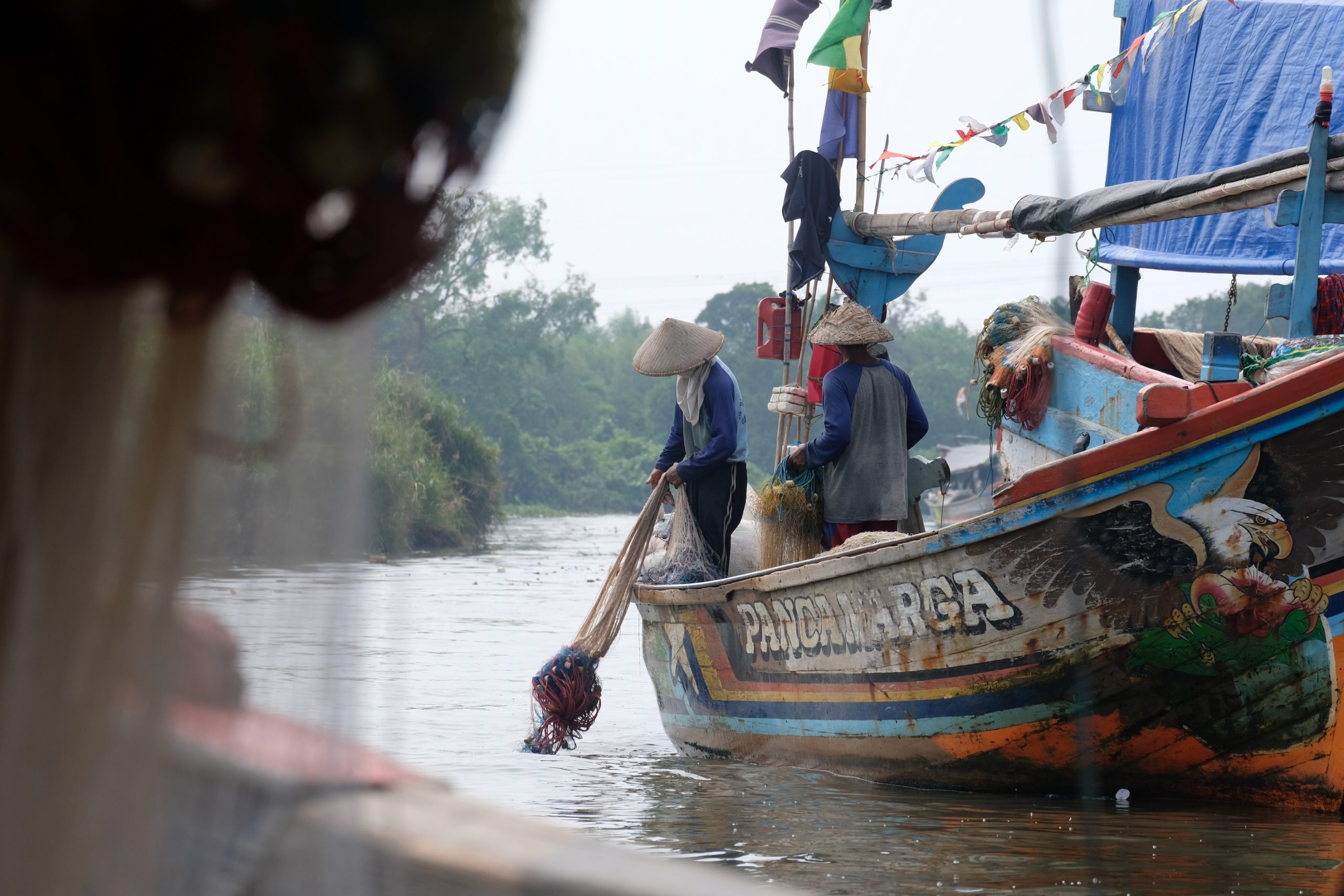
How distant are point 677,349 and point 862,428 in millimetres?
1031

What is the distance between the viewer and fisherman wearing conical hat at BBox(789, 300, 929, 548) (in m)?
6.15

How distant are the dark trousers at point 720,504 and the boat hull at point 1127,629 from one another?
90cm

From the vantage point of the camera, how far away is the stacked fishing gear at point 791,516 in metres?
6.43

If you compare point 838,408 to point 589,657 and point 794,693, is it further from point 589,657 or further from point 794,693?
point 589,657

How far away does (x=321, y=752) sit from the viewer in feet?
3.21

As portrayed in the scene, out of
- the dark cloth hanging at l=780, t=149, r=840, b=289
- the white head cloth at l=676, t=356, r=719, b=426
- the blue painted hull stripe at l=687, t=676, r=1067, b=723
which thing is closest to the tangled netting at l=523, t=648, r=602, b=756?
the blue painted hull stripe at l=687, t=676, r=1067, b=723

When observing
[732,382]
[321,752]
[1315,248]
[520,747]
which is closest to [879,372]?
[732,382]

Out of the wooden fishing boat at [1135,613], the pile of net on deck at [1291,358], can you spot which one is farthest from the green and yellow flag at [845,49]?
the pile of net on deck at [1291,358]

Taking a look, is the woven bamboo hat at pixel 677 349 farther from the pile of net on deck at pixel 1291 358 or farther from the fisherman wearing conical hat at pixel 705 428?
the pile of net on deck at pixel 1291 358

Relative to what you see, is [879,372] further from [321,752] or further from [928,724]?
[321,752]

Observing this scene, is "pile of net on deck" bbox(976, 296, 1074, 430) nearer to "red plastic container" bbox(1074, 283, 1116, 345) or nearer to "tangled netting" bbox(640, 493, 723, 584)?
"red plastic container" bbox(1074, 283, 1116, 345)

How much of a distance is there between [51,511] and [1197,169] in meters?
11.5

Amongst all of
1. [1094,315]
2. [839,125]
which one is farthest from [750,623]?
[839,125]

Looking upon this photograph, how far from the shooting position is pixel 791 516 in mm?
6449
